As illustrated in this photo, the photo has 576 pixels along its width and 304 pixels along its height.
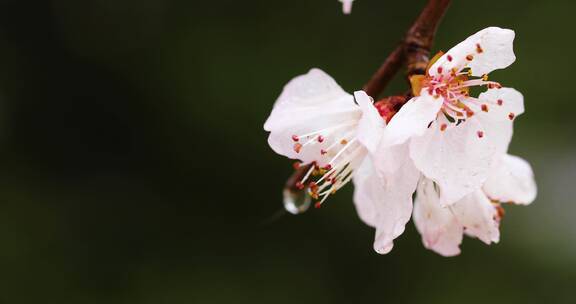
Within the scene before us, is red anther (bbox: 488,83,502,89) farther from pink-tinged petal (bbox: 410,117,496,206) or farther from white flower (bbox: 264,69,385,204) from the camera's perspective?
white flower (bbox: 264,69,385,204)

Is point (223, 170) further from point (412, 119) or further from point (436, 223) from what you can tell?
point (412, 119)

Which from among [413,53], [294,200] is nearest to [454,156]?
[413,53]

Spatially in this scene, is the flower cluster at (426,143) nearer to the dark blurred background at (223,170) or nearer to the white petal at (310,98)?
the white petal at (310,98)

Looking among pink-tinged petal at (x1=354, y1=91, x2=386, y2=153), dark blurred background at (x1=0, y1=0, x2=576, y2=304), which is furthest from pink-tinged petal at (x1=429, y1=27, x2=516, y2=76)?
dark blurred background at (x1=0, y1=0, x2=576, y2=304)

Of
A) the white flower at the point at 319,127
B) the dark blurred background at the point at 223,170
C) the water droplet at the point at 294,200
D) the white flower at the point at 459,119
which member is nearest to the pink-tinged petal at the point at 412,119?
the white flower at the point at 459,119

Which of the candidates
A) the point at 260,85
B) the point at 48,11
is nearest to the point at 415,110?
the point at 260,85

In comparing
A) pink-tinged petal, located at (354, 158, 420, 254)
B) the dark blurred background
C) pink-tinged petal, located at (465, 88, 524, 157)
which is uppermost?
pink-tinged petal, located at (465, 88, 524, 157)

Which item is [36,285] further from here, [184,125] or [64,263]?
[184,125]
